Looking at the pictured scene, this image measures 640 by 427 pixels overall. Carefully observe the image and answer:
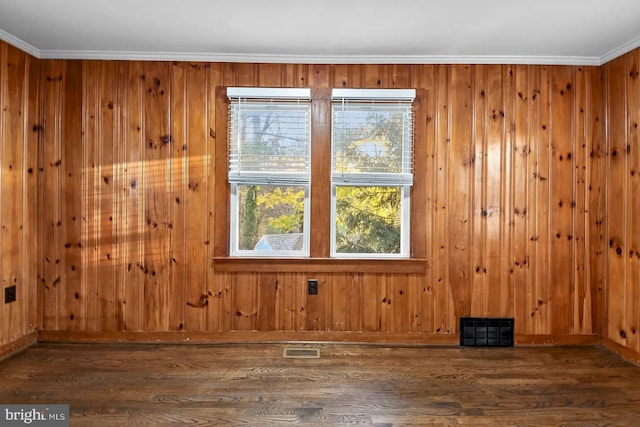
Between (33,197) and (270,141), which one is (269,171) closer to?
(270,141)

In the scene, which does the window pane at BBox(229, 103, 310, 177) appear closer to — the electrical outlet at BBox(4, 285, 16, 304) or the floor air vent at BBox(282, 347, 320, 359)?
the floor air vent at BBox(282, 347, 320, 359)

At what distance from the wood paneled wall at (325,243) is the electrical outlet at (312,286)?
0.10 meters

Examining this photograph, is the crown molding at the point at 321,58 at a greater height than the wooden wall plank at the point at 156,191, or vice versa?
the crown molding at the point at 321,58

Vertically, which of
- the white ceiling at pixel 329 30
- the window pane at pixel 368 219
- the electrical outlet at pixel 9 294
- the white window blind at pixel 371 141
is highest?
the white ceiling at pixel 329 30

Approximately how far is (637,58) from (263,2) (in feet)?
9.16

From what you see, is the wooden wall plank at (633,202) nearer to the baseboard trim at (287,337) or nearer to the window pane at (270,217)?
the baseboard trim at (287,337)

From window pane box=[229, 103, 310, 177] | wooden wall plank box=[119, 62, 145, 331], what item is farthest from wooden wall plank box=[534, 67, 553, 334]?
wooden wall plank box=[119, 62, 145, 331]

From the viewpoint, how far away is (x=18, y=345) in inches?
123

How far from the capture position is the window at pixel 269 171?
3.33 m

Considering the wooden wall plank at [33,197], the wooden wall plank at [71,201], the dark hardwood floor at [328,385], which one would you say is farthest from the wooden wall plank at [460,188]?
the wooden wall plank at [33,197]

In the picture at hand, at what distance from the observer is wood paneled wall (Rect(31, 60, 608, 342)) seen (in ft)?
10.9

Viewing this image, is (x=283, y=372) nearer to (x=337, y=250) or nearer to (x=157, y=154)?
(x=337, y=250)

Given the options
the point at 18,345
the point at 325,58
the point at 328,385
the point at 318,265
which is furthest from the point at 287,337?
the point at 325,58

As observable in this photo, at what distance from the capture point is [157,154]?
335 cm
